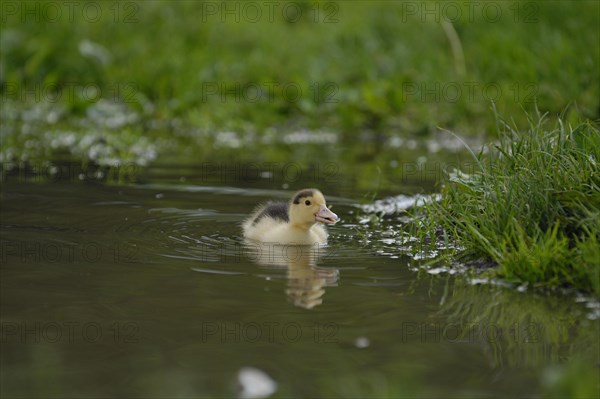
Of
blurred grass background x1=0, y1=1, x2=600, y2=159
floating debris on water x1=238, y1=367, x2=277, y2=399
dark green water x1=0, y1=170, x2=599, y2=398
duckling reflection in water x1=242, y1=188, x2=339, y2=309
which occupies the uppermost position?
blurred grass background x1=0, y1=1, x2=600, y2=159

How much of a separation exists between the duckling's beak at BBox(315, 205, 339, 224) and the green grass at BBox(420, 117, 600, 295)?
73cm

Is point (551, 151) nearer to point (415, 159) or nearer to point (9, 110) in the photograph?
point (415, 159)

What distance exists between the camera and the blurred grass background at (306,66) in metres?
15.4

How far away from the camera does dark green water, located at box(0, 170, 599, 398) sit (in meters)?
4.70

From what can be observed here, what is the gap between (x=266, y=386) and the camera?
460 cm

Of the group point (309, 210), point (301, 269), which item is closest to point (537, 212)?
point (301, 269)

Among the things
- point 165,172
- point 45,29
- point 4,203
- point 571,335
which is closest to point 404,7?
point 45,29

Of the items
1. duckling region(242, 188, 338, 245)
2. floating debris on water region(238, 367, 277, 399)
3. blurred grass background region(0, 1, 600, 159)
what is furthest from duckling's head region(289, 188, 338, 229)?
blurred grass background region(0, 1, 600, 159)

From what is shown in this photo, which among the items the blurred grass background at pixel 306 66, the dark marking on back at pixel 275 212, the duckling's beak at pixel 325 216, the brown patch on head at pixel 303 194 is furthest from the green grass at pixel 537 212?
the blurred grass background at pixel 306 66

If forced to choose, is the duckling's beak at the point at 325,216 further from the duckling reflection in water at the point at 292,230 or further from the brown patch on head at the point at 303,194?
the brown patch on head at the point at 303,194

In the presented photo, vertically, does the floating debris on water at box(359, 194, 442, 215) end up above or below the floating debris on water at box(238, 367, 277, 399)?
above

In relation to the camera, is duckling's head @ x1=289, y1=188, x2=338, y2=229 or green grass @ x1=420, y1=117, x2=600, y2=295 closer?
green grass @ x1=420, y1=117, x2=600, y2=295

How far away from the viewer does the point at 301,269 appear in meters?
7.11

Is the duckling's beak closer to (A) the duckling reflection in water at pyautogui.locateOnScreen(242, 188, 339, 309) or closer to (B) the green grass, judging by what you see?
(A) the duckling reflection in water at pyautogui.locateOnScreen(242, 188, 339, 309)
